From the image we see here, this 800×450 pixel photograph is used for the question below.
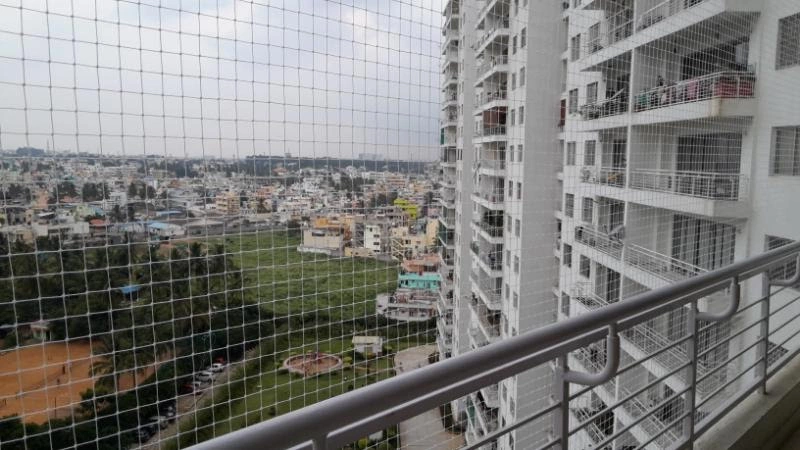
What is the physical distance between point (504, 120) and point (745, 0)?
4.25 metres

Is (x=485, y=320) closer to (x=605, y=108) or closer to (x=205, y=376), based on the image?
(x=605, y=108)

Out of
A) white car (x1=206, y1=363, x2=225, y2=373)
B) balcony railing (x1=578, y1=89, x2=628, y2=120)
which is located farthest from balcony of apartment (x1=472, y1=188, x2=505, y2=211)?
white car (x1=206, y1=363, x2=225, y2=373)

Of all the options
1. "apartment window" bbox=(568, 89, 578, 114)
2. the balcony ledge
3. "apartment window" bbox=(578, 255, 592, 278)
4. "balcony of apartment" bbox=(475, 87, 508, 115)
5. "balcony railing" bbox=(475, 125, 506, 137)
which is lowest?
"apartment window" bbox=(578, 255, 592, 278)

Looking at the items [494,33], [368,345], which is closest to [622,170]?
[494,33]

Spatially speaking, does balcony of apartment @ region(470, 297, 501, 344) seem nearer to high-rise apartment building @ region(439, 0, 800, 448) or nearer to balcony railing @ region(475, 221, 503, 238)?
high-rise apartment building @ region(439, 0, 800, 448)

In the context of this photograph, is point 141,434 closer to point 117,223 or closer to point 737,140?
point 117,223

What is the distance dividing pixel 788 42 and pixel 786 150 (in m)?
0.69

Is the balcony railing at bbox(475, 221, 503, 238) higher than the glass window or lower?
lower

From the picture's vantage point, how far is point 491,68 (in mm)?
7539

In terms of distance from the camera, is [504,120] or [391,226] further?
[504,120]

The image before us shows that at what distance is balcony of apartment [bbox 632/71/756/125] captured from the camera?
12.1 ft

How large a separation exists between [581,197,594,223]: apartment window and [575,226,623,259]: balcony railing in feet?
0.75

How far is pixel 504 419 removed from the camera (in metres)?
6.00

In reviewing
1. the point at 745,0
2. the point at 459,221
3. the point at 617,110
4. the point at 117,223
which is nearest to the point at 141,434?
the point at 117,223
